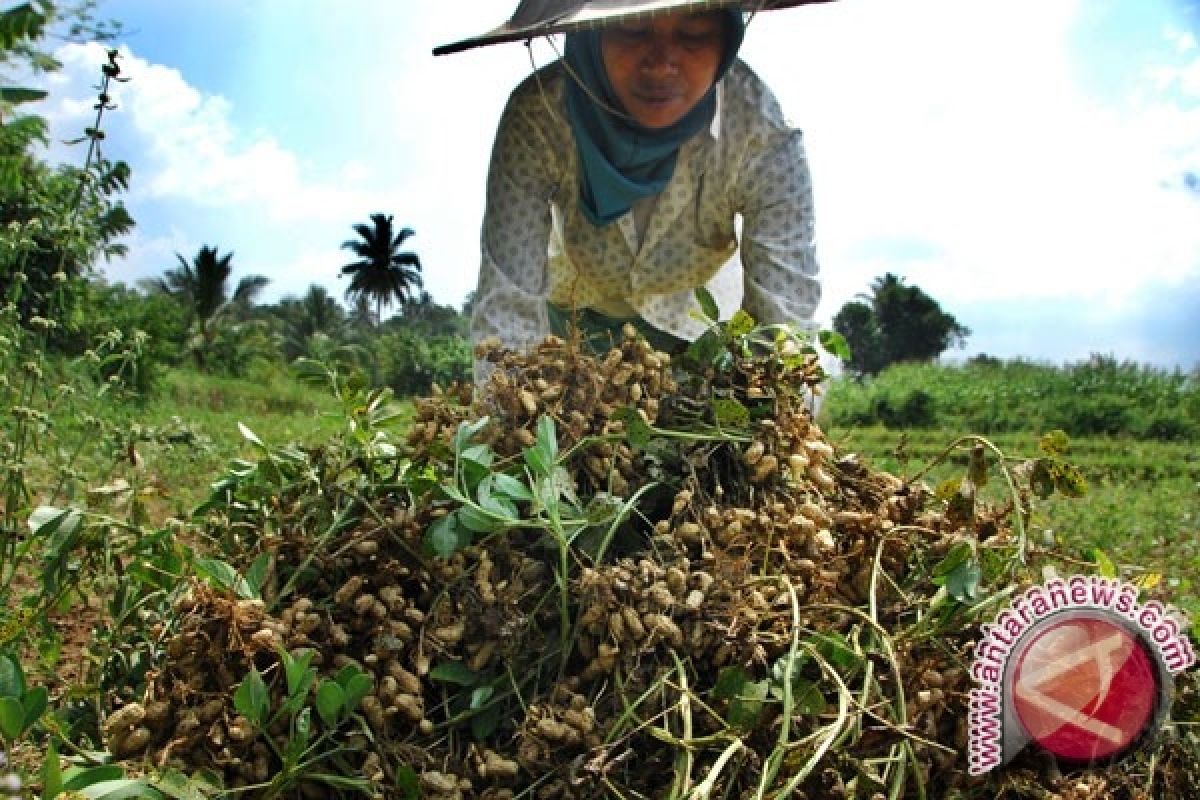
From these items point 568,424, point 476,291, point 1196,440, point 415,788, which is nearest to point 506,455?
point 568,424

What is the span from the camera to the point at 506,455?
115cm

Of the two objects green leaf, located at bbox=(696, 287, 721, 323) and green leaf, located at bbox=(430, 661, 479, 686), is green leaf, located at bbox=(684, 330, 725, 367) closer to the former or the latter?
green leaf, located at bbox=(696, 287, 721, 323)

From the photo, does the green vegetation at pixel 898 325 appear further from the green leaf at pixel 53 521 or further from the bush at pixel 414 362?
the green leaf at pixel 53 521

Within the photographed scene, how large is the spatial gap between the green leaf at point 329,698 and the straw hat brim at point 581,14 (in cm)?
123

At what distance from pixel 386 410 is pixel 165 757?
514 mm

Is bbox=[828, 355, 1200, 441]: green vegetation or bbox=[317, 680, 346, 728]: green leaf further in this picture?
bbox=[828, 355, 1200, 441]: green vegetation

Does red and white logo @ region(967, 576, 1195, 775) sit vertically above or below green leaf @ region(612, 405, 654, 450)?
below

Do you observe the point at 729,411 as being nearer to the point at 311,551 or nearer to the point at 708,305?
the point at 708,305

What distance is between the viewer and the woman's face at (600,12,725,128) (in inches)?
77.5

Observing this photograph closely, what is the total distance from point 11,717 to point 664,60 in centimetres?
154

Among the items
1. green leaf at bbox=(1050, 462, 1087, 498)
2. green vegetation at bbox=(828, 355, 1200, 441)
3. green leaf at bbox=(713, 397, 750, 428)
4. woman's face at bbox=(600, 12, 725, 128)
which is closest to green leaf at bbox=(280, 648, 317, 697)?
green leaf at bbox=(713, 397, 750, 428)

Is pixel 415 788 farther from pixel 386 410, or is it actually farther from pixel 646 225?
pixel 646 225

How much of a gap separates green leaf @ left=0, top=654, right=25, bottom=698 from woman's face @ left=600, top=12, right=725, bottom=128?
144cm

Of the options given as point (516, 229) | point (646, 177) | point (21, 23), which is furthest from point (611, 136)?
point (21, 23)
